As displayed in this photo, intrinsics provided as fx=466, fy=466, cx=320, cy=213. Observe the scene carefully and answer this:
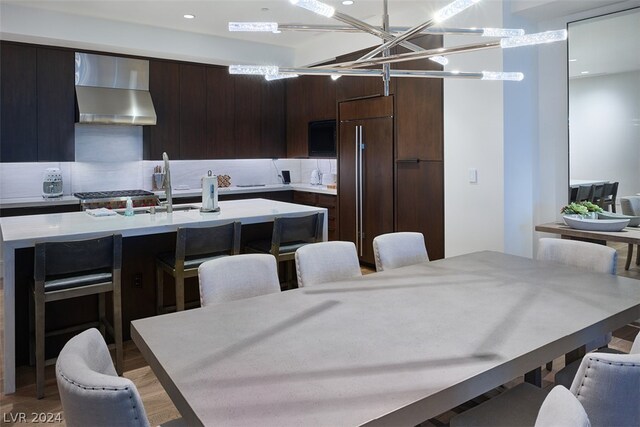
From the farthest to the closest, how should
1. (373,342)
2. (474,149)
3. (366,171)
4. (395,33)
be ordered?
(366,171), (474,149), (395,33), (373,342)

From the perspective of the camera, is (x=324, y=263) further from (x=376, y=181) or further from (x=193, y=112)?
(x=193, y=112)

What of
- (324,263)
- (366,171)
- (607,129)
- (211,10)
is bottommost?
(324,263)

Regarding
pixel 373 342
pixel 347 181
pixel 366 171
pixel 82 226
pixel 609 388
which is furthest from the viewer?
pixel 347 181

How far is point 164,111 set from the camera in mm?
5680

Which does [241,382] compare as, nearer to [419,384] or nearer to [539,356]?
[419,384]

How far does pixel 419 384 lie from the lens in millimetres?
1201

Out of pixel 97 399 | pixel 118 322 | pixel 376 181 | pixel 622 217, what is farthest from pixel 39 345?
pixel 622 217

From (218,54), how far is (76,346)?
499 cm

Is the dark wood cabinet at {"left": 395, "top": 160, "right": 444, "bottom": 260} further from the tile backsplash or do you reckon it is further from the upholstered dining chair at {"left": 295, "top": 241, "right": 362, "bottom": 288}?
the upholstered dining chair at {"left": 295, "top": 241, "right": 362, "bottom": 288}

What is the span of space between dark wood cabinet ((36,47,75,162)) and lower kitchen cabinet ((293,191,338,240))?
277 cm

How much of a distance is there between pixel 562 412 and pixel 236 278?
4.97 feet

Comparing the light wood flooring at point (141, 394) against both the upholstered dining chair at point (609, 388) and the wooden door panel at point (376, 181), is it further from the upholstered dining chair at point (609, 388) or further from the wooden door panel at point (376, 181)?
the wooden door panel at point (376, 181)

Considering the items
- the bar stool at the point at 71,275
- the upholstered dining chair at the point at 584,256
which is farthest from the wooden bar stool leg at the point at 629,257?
the bar stool at the point at 71,275

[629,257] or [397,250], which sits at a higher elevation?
[397,250]
